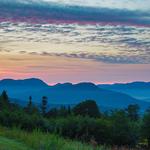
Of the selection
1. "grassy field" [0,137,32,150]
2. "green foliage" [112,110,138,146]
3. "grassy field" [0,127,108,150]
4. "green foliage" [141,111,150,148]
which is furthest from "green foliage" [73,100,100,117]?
"grassy field" [0,137,32,150]

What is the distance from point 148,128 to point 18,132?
18504mm

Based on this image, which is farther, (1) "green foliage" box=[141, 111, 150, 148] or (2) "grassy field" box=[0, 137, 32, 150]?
(1) "green foliage" box=[141, 111, 150, 148]

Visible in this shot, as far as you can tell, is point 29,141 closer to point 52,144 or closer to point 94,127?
point 52,144

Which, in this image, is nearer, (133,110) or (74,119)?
(74,119)

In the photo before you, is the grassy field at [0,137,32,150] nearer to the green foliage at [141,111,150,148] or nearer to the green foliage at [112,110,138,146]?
the green foliage at [112,110,138,146]

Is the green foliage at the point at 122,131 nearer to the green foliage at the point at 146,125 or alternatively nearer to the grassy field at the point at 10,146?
the green foliage at the point at 146,125

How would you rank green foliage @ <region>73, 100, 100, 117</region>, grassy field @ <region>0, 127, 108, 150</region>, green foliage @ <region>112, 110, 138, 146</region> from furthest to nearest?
green foliage @ <region>73, 100, 100, 117</region> < green foliage @ <region>112, 110, 138, 146</region> < grassy field @ <region>0, 127, 108, 150</region>

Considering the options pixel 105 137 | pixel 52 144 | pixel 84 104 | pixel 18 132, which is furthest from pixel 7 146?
pixel 84 104

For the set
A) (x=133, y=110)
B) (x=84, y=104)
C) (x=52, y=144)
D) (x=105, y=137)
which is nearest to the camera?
(x=52, y=144)

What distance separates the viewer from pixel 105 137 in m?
37.3

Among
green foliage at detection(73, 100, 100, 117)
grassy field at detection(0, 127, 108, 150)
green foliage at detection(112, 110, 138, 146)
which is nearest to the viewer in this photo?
grassy field at detection(0, 127, 108, 150)

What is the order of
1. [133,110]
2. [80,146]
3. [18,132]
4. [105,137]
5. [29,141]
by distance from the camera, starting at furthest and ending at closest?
[133,110], [105,137], [18,132], [29,141], [80,146]

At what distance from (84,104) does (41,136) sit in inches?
2026

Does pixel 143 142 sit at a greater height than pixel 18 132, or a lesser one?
lesser
